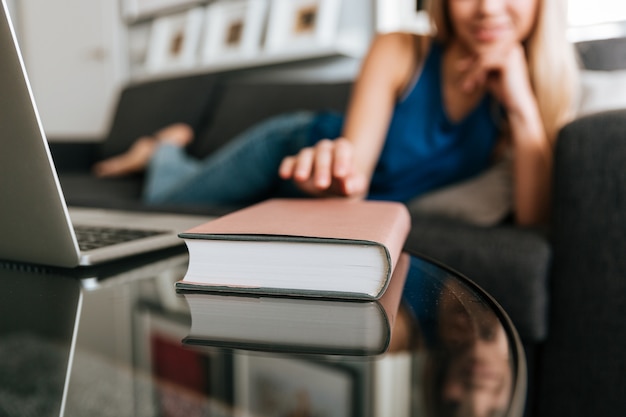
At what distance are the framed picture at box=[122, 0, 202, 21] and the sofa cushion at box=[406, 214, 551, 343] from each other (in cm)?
215

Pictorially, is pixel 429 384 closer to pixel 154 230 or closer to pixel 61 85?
pixel 154 230

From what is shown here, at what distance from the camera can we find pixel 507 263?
72cm

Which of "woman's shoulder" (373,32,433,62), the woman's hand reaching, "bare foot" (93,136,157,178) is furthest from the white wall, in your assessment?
the woman's hand reaching

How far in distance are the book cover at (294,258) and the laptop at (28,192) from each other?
0.11m

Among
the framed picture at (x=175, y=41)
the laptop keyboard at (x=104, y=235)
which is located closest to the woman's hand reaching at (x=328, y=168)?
the laptop keyboard at (x=104, y=235)

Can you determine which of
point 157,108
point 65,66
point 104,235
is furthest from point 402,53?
point 65,66

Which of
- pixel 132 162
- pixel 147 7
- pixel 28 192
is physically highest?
pixel 147 7

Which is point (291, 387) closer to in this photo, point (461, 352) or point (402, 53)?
point (461, 352)

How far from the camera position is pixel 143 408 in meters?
0.21

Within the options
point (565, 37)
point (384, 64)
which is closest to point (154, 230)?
point (384, 64)

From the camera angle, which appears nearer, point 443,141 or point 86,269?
point 86,269

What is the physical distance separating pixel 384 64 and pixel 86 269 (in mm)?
781

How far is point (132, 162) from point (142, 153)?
53 millimetres

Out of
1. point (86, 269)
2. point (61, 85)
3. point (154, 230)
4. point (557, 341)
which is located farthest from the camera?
point (61, 85)
